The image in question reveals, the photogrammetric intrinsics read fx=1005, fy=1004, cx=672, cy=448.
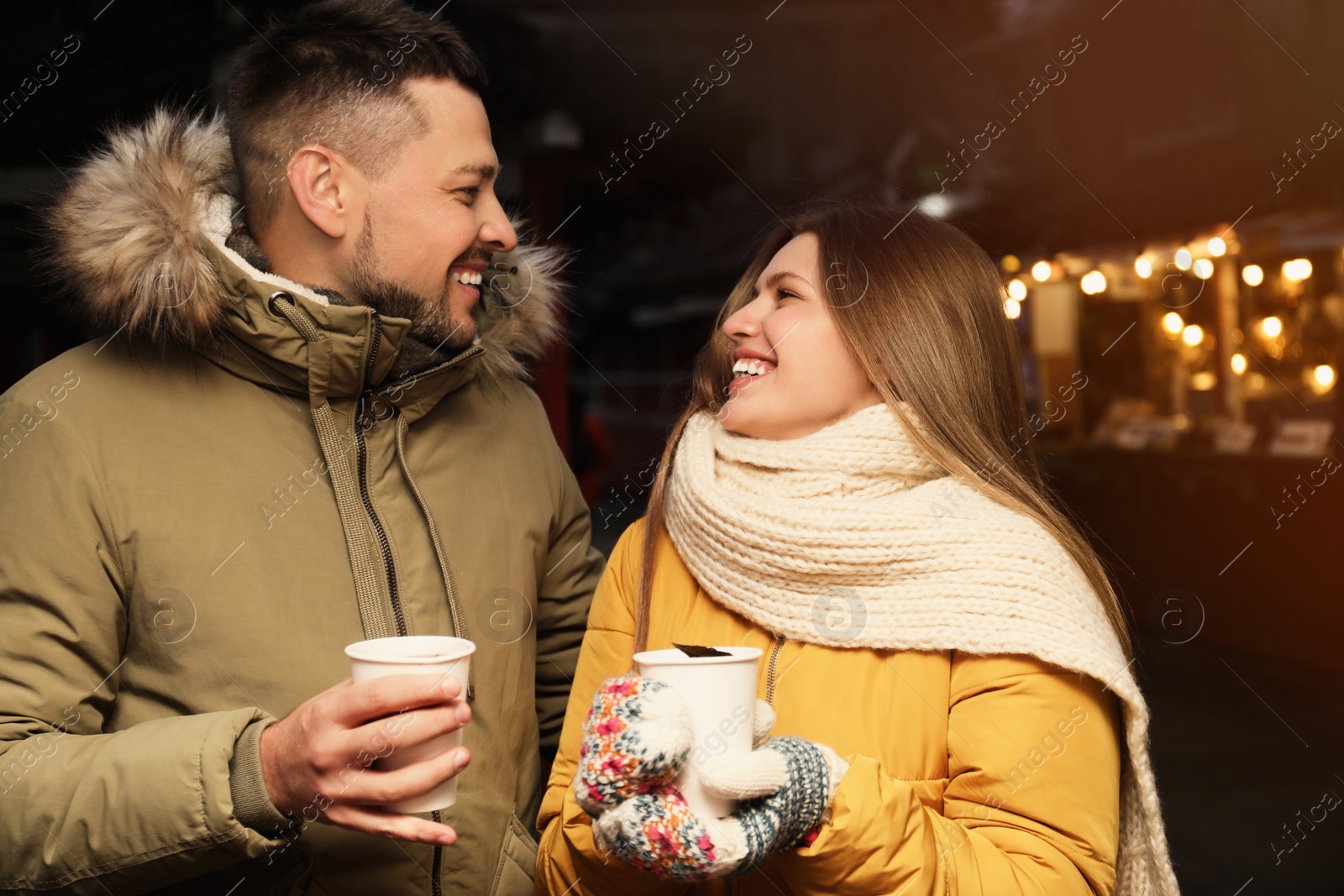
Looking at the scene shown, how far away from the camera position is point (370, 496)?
1695 millimetres

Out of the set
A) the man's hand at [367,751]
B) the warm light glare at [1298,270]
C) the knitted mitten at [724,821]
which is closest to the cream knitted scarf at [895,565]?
the knitted mitten at [724,821]

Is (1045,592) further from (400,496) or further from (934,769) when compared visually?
(400,496)

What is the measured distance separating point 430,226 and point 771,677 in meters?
0.99

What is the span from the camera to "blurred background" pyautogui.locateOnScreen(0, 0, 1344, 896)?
13.7 feet

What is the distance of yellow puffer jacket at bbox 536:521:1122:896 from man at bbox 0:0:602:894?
1.19 feet

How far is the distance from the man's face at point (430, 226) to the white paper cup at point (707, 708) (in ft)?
3.00

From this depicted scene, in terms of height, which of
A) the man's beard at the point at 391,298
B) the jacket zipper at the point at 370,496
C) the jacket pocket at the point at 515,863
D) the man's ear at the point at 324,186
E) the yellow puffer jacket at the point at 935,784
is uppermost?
the man's ear at the point at 324,186

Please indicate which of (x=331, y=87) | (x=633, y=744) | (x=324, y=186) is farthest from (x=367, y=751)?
(x=331, y=87)

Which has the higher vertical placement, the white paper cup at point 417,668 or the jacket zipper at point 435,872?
the white paper cup at point 417,668

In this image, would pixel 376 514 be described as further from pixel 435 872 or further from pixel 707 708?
pixel 707 708

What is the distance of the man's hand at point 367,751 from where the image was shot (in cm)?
117

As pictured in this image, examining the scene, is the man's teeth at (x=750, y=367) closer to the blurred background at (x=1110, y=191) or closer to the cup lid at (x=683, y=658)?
the cup lid at (x=683, y=658)

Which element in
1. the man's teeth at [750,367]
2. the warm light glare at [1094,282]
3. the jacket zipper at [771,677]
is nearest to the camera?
the jacket zipper at [771,677]

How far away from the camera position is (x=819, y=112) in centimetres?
638
